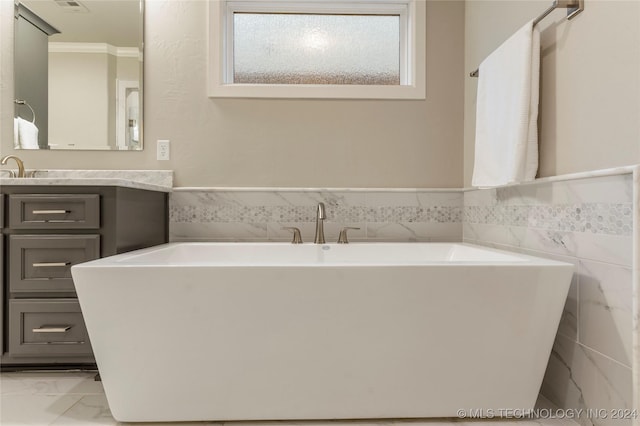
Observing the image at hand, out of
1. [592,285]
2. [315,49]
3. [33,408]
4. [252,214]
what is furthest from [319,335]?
[315,49]

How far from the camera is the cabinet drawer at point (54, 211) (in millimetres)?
1646

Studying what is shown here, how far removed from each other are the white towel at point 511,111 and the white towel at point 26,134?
7.52 ft

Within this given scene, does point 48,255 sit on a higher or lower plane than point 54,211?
lower

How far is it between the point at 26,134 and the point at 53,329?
118cm

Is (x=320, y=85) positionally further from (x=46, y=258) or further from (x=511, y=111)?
(x=46, y=258)

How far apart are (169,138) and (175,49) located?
0.49 m

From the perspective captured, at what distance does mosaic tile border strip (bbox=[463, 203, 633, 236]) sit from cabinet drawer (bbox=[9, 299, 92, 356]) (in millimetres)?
1819

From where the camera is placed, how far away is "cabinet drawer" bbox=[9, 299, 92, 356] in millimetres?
1640

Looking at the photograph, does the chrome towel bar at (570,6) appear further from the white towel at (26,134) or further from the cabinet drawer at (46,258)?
the white towel at (26,134)

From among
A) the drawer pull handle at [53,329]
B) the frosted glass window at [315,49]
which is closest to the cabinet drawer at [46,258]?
the drawer pull handle at [53,329]

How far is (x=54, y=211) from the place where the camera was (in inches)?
65.1

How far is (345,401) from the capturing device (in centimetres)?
129

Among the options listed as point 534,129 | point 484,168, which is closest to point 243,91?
point 484,168

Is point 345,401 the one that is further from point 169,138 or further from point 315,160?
point 169,138
